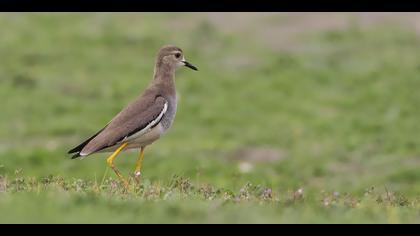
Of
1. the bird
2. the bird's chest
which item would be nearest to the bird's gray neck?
the bird

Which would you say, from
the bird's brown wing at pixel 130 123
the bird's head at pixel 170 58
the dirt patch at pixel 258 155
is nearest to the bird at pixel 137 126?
the bird's brown wing at pixel 130 123

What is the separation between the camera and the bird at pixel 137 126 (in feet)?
34.6

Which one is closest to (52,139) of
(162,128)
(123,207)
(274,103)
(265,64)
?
(274,103)

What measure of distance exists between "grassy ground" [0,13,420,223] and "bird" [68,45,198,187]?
665mm

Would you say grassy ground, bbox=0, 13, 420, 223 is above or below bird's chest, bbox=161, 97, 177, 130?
above

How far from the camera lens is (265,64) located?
25.2 m

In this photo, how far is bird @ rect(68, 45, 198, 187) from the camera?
1055 cm

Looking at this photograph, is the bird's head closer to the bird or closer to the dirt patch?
the bird

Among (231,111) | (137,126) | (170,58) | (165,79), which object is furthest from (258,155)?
(137,126)

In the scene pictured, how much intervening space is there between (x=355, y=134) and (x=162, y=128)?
9.51m

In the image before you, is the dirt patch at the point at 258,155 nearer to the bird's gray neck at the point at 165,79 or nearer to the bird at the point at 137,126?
the bird's gray neck at the point at 165,79

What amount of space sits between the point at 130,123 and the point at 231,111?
437 inches

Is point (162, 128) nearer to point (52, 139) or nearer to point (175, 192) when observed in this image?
point (175, 192)
